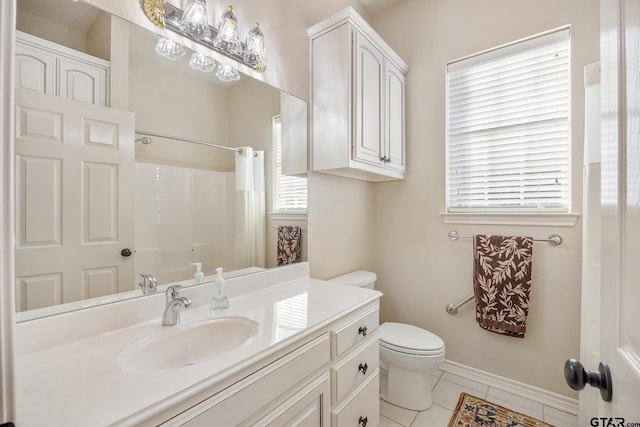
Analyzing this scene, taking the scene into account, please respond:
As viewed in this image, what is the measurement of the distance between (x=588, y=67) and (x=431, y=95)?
0.90 metres

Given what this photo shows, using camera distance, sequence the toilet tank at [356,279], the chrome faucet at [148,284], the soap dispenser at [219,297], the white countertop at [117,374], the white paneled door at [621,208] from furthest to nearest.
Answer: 1. the toilet tank at [356,279]
2. the soap dispenser at [219,297]
3. the chrome faucet at [148,284]
4. the white countertop at [117,374]
5. the white paneled door at [621,208]

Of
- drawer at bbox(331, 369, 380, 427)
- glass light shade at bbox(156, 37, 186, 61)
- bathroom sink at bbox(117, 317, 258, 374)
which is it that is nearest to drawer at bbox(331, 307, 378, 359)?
drawer at bbox(331, 369, 380, 427)

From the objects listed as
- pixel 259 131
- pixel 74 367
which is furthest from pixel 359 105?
pixel 74 367

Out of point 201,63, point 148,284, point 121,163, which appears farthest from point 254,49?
point 148,284

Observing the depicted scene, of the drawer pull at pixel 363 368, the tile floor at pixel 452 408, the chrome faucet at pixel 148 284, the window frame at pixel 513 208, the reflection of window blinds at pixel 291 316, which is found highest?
the window frame at pixel 513 208

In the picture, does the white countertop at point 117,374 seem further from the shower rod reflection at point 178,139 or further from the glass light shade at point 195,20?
the glass light shade at point 195,20

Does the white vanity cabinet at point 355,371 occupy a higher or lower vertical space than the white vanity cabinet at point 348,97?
lower

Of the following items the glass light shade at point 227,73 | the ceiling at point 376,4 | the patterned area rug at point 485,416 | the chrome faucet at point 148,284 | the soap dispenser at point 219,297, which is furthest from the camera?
the ceiling at point 376,4

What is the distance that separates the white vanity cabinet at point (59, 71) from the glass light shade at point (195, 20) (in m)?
0.37

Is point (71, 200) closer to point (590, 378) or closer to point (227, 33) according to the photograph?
point (227, 33)

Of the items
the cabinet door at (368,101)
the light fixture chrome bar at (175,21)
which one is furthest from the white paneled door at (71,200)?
the cabinet door at (368,101)

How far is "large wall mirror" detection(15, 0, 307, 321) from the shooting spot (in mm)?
868

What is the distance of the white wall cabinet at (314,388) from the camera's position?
752 millimetres

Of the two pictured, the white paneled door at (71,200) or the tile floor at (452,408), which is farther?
the tile floor at (452,408)
